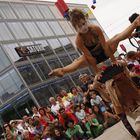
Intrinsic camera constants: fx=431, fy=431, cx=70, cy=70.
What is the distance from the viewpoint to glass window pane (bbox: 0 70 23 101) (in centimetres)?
2691

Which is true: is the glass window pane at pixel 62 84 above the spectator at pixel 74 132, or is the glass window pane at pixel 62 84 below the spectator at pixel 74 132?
above

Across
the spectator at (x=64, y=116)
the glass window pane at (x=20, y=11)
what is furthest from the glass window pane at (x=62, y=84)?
the spectator at (x=64, y=116)

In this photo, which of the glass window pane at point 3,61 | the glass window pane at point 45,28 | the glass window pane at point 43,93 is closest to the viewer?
the glass window pane at point 3,61

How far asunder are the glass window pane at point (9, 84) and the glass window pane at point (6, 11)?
16.1ft

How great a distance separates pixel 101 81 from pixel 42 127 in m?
5.81

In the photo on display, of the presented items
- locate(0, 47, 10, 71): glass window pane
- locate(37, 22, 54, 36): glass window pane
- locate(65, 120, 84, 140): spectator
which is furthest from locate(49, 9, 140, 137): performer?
locate(37, 22, 54, 36): glass window pane

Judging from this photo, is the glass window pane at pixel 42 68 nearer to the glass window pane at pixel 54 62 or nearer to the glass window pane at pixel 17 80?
the glass window pane at pixel 54 62

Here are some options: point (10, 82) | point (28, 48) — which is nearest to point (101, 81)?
point (10, 82)

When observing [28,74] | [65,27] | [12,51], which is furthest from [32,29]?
[65,27]

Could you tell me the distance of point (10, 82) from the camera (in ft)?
89.9

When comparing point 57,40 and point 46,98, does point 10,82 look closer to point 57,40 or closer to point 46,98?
point 46,98

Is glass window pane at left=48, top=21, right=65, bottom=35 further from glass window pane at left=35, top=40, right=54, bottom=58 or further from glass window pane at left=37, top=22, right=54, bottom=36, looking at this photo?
glass window pane at left=35, top=40, right=54, bottom=58

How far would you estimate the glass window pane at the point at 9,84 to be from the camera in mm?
26906

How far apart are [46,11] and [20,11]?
5666 mm
